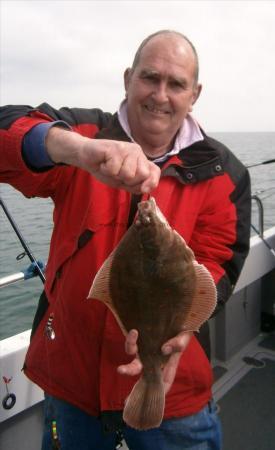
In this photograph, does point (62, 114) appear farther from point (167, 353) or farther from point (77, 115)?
point (167, 353)

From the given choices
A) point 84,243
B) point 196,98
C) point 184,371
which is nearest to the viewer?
point 84,243

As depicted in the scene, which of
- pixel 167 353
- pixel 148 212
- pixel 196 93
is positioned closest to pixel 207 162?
pixel 196 93

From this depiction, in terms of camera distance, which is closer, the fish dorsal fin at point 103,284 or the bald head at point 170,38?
the fish dorsal fin at point 103,284

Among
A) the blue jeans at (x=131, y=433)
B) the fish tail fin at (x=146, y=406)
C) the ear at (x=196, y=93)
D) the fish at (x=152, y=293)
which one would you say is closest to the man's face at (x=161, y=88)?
the ear at (x=196, y=93)

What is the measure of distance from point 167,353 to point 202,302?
0.30 m

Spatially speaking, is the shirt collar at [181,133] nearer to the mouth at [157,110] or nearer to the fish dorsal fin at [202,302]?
the mouth at [157,110]

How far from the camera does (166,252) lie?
1.96m

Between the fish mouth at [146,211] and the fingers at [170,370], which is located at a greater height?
the fish mouth at [146,211]

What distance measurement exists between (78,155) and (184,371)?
1.39m

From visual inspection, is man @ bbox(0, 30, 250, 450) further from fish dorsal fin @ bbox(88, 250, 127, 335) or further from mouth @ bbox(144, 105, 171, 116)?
fish dorsal fin @ bbox(88, 250, 127, 335)

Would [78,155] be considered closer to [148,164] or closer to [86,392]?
[148,164]

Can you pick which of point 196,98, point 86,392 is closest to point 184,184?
point 196,98

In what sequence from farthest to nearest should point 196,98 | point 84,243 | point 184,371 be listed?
point 196,98 → point 184,371 → point 84,243

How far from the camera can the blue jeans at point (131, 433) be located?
7.79 feet
